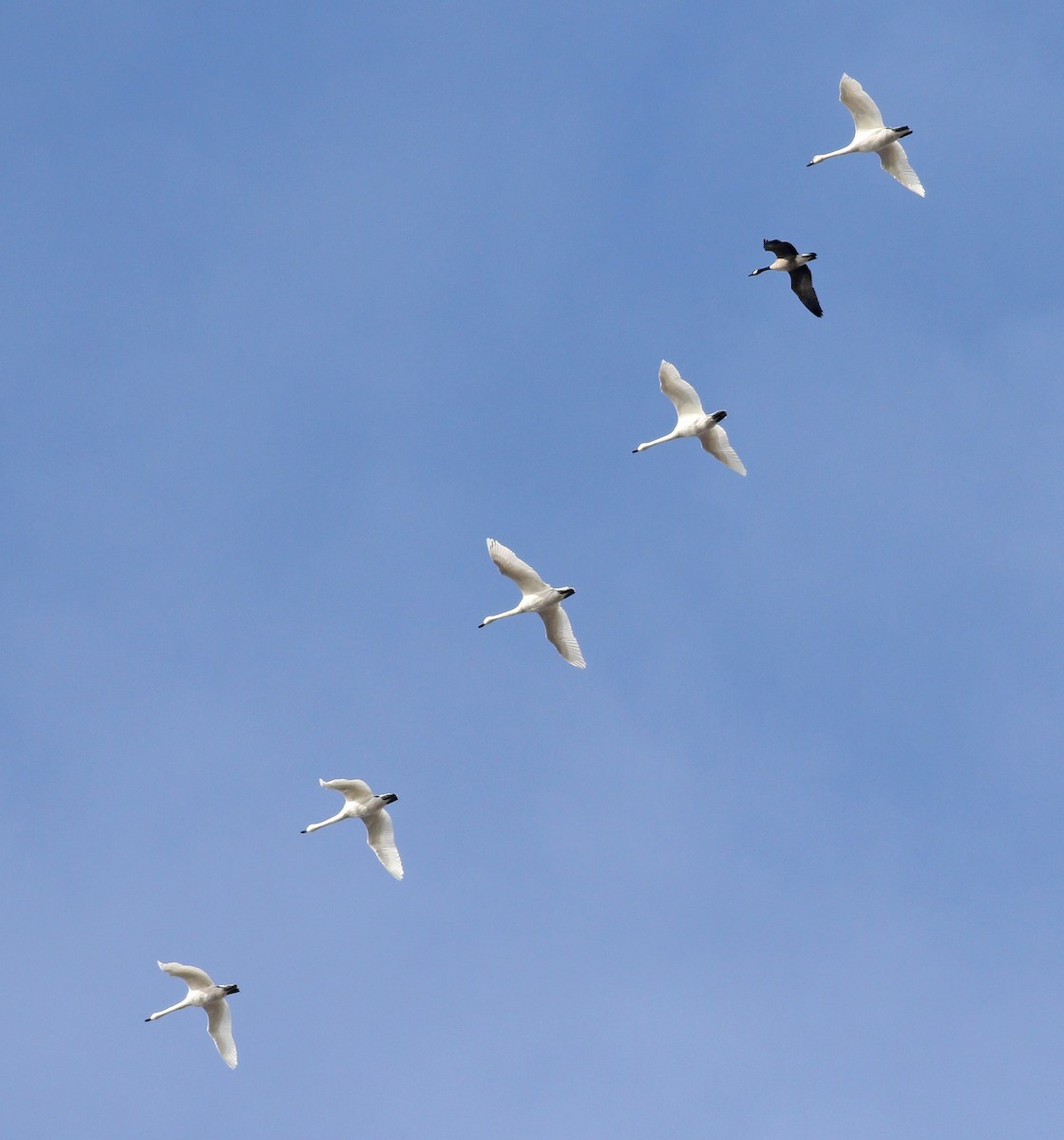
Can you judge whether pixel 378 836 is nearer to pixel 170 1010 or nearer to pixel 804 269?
pixel 170 1010

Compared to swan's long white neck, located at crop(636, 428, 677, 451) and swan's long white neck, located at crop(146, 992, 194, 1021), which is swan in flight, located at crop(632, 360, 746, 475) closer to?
swan's long white neck, located at crop(636, 428, 677, 451)

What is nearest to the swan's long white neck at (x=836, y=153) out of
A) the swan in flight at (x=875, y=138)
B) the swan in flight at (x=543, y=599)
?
the swan in flight at (x=875, y=138)

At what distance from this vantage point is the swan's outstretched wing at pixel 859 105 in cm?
7250

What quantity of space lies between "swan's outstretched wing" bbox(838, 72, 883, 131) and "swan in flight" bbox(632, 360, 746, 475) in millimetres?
11676

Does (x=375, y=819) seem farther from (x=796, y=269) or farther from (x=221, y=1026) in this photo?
(x=796, y=269)

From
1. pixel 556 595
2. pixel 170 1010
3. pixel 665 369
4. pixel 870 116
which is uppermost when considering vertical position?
pixel 870 116

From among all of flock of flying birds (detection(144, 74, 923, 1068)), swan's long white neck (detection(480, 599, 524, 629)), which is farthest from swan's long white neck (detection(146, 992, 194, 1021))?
swan's long white neck (detection(480, 599, 524, 629))

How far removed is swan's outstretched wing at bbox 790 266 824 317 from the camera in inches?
3078

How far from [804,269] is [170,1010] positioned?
3644 cm

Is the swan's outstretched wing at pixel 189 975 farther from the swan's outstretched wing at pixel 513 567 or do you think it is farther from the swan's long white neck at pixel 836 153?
the swan's long white neck at pixel 836 153

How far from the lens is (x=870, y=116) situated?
73.6 meters

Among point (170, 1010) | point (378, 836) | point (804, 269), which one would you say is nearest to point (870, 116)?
point (804, 269)

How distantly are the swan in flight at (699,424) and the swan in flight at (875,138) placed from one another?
10.9m

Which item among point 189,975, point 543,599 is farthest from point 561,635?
point 189,975
